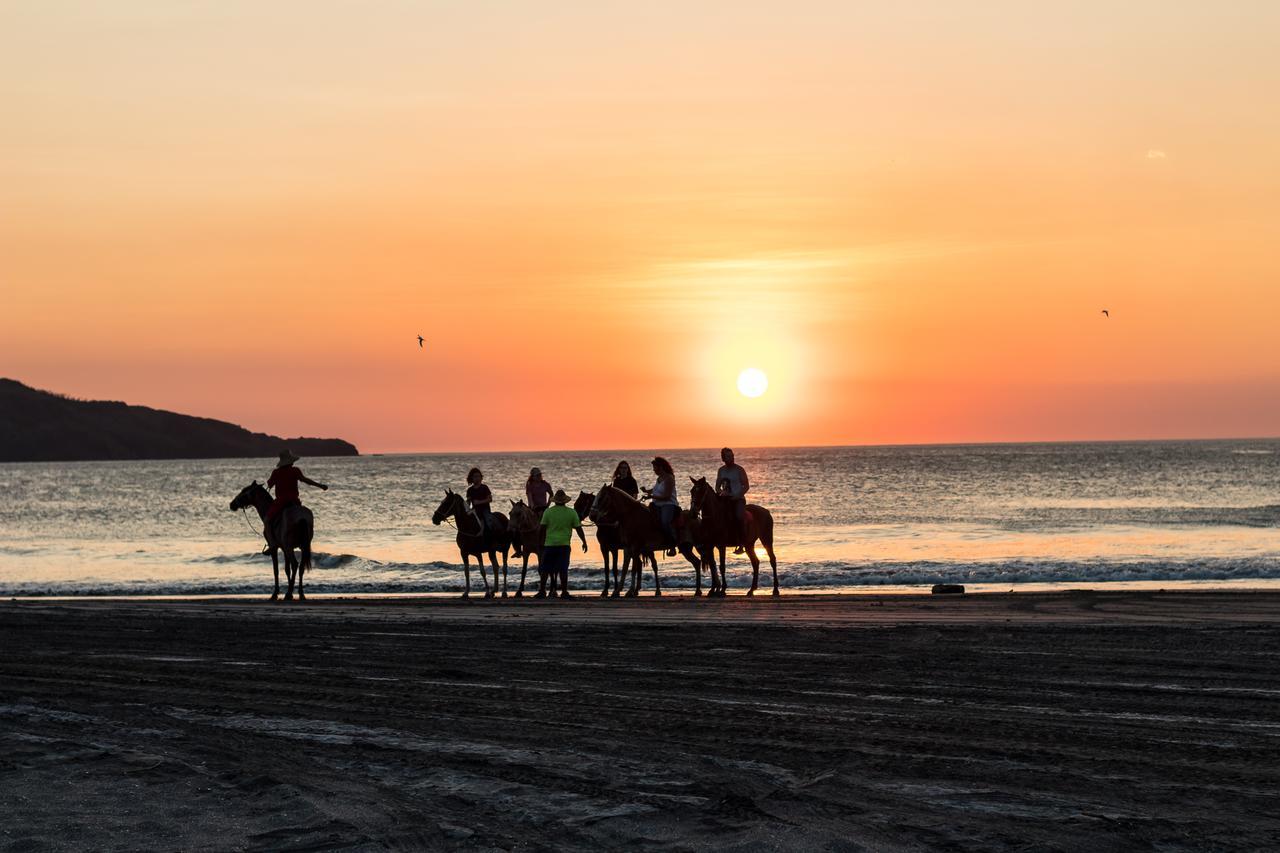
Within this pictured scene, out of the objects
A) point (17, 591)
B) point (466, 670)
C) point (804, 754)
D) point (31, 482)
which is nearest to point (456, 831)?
point (804, 754)

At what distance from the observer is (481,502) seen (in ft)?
90.2

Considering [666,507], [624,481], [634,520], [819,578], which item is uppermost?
[624,481]

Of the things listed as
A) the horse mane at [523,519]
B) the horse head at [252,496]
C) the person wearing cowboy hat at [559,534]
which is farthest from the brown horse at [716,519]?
the horse head at [252,496]

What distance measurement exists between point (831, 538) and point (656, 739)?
45.1m

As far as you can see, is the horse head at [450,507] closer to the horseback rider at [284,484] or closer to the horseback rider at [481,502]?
the horseback rider at [481,502]

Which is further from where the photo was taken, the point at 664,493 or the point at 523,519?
the point at 523,519

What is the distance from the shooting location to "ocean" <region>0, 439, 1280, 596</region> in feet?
116

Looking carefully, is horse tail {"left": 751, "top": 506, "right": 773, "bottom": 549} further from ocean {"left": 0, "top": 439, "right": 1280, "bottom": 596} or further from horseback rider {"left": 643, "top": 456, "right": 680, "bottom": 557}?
ocean {"left": 0, "top": 439, "right": 1280, "bottom": 596}

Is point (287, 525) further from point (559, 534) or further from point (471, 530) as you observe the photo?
point (559, 534)

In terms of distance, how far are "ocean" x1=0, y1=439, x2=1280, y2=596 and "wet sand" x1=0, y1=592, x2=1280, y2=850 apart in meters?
17.0

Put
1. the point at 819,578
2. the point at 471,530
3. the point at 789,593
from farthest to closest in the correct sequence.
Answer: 1. the point at 819,578
2. the point at 789,593
3. the point at 471,530

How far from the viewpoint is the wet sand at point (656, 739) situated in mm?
7637

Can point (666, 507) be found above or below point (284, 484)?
below

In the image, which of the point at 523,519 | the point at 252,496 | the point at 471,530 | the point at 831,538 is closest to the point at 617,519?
the point at 523,519
